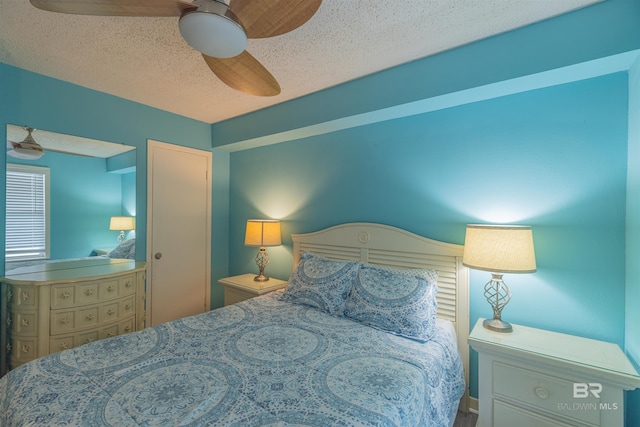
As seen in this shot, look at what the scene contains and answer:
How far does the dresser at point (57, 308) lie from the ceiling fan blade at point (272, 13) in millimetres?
2232

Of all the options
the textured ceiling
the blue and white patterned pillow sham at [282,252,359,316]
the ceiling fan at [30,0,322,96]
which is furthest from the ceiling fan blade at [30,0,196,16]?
the blue and white patterned pillow sham at [282,252,359,316]

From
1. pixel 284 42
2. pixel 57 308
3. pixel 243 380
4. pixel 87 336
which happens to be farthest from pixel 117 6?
pixel 87 336

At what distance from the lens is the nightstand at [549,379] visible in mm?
1281

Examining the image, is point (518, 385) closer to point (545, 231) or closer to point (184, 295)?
point (545, 231)

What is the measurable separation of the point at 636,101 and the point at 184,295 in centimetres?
388

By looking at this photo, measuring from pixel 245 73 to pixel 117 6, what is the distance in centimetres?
63

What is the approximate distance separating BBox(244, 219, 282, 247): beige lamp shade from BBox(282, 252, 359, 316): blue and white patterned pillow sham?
60 cm

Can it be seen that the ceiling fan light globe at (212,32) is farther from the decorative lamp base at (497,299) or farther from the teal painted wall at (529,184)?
the decorative lamp base at (497,299)

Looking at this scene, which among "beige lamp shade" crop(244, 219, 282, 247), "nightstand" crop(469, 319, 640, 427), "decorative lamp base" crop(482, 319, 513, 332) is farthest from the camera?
"beige lamp shade" crop(244, 219, 282, 247)

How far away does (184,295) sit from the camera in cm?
317

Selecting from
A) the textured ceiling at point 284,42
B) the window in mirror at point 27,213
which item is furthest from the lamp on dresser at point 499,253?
the window in mirror at point 27,213

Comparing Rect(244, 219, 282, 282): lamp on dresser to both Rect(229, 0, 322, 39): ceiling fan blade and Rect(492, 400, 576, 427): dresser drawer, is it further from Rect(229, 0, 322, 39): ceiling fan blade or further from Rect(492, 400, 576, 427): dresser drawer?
Rect(492, 400, 576, 427): dresser drawer

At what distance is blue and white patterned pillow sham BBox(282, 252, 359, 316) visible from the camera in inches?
81.6

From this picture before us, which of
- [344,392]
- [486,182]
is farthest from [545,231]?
[344,392]
